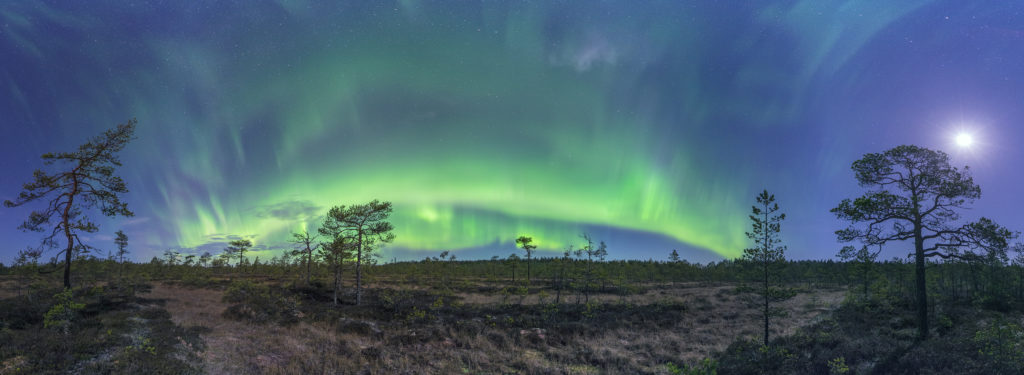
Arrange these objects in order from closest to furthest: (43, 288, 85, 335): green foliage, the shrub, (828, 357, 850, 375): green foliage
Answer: (43, 288, 85, 335): green foliage, (828, 357, 850, 375): green foliage, the shrub

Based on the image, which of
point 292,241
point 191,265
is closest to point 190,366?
point 292,241

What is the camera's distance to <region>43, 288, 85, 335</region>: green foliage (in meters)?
15.3

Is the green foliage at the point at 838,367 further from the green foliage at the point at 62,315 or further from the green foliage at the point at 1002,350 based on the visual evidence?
the green foliage at the point at 62,315

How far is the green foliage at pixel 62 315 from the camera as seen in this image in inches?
604

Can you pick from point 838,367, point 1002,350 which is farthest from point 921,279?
point 838,367

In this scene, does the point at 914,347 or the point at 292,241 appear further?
the point at 292,241

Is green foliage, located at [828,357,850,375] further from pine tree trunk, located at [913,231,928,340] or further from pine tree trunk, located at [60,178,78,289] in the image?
pine tree trunk, located at [60,178,78,289]

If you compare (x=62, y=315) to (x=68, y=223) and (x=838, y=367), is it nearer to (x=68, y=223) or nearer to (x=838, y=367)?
(x=68, y=223)

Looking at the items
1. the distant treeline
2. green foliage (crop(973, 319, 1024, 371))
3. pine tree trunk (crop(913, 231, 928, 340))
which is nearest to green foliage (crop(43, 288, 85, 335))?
the distant treeline

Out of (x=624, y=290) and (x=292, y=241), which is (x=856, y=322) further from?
(x=292, y=241)

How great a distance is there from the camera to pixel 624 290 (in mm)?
63250

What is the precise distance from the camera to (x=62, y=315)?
53.3ft

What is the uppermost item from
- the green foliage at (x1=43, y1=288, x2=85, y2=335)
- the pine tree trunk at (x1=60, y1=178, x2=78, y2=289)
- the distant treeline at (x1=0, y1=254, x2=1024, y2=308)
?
Answer: the pine tree trunk at (x1=60, y1=178, x2=78, y2=289)

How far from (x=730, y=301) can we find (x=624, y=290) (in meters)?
17.3
